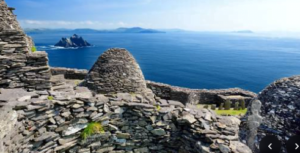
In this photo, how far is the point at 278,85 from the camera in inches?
357

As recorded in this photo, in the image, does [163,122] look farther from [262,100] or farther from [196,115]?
[262,100]

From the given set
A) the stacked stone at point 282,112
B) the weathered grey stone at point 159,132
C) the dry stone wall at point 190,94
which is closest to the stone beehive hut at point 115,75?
the weathered grey stone at point 159,132

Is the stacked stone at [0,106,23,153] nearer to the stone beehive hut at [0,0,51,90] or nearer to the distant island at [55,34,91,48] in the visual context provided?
the stone beehive hut at [0,0,51,90]

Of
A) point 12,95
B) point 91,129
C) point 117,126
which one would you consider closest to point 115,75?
point 117,126

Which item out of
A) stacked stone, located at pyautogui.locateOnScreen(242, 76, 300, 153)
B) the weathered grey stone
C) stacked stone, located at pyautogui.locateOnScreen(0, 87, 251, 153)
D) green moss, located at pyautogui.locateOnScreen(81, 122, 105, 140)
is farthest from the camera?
stacked stone, located at pyautogui.locateOnScreen(242, 76, 300, 153)

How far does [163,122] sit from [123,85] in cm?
692

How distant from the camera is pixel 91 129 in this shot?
22.3 ft

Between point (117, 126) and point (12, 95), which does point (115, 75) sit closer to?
point (117, 126)

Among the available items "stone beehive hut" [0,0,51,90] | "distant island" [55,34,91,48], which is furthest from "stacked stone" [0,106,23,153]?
"distant island" [55,34,91,48]

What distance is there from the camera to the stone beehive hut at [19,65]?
757 centimetres

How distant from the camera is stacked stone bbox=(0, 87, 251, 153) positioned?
5.89 meters

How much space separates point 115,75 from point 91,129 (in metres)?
7.62

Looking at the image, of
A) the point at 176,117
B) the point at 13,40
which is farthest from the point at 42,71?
the point at 176,117

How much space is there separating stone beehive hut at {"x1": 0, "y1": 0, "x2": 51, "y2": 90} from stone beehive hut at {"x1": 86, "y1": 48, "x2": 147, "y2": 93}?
18.7 ft
